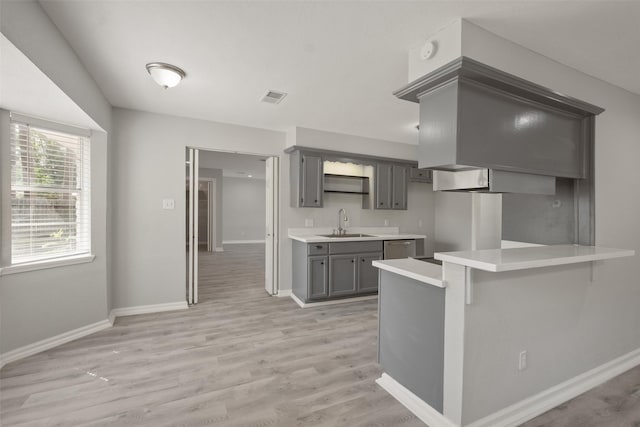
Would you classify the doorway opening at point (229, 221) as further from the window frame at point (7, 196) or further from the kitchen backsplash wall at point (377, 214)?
the window frame at point (7, 196)

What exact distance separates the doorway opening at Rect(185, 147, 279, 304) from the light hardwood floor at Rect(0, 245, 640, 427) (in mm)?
1110

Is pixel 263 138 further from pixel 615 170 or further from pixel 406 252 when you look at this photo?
pixel 615 170

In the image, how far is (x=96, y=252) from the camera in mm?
3143

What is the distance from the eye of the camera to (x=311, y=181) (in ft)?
13.9

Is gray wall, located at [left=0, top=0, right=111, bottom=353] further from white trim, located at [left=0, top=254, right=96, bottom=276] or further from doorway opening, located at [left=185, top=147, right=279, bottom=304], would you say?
doorway opening, located at [left=185, top=147, right=279, bottom=304]

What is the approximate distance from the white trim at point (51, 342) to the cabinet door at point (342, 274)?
261cm

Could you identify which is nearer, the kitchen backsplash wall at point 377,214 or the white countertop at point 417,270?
the white countertop at point 417,270

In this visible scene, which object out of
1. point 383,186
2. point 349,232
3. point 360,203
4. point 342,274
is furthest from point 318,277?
point 383,186

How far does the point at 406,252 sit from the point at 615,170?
2528 millimetres

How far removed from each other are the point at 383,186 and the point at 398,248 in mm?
1026

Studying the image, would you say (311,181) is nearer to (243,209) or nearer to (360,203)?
(360,203)

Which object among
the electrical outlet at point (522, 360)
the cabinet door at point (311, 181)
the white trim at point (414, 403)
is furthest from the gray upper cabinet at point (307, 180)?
the electrical outlet at point (522, 360)

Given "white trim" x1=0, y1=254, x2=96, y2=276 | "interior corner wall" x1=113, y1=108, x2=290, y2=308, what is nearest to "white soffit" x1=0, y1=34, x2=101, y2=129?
"interior corner wall" x1=113, y1=108, x2=290, y2=308

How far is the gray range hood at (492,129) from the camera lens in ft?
5.64
